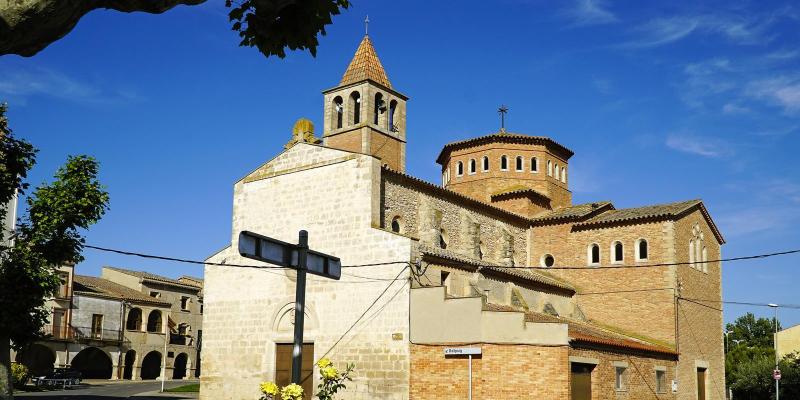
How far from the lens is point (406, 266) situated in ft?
85.0

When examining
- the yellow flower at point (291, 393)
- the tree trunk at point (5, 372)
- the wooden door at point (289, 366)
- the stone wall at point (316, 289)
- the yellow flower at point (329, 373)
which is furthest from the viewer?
the wooden door at point (289, 366)

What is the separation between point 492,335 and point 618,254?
13291mm

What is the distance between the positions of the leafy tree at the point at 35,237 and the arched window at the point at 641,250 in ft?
75.7

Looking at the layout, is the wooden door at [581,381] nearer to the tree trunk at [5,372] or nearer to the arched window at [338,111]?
the arched window at [338,111]

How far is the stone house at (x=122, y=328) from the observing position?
49.9 meters

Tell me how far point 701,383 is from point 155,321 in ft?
130

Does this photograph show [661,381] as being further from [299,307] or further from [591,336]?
[299,307]

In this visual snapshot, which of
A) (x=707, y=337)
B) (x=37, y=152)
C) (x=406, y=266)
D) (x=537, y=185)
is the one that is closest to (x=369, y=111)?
(x=406, y=266)

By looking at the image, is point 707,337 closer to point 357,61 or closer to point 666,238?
point 666,238

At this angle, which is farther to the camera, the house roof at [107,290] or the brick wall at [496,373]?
the house roof at [107,290]

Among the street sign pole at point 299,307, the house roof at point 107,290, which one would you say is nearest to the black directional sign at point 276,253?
the street sign pole at point 299,307

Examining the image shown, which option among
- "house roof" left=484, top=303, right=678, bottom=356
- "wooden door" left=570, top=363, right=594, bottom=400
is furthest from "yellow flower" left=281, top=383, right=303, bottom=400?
"wooden door" left=570, top=363, right=594, bottom=400

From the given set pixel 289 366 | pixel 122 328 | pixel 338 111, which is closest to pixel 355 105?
pixel 338 111

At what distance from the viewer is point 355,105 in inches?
1344
